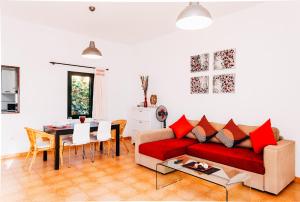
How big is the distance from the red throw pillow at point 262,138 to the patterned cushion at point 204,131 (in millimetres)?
789

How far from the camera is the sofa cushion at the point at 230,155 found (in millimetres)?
2729

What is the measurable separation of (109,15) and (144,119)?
8.69ft

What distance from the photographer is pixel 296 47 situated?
10.4 feet

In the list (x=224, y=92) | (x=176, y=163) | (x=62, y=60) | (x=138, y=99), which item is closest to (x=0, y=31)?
(x=62, y=60)

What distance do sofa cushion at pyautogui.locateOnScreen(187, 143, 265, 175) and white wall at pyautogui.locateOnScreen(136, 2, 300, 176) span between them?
0.82 meters

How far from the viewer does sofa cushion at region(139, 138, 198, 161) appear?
3342 millimetres

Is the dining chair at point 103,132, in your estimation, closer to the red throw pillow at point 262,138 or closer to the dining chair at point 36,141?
the dining chair at point 36,141

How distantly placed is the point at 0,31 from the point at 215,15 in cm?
442

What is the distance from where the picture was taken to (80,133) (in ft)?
12.8

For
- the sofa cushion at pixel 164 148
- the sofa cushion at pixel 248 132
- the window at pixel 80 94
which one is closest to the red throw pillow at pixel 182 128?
the sofa cushion at pixel 164 148

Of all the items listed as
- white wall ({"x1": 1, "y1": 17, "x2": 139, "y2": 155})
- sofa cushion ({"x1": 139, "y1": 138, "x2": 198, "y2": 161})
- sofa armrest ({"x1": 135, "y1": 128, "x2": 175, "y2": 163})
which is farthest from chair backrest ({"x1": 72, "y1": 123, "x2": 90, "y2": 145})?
white wall ({"x1": 1, "y1": 17, "x2": 139, "y2": 155})

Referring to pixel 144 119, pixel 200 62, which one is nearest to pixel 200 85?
pixel 200 62

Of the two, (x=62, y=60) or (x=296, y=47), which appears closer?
(x=296, y=47)

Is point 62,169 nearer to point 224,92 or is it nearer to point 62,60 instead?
point 62,60
